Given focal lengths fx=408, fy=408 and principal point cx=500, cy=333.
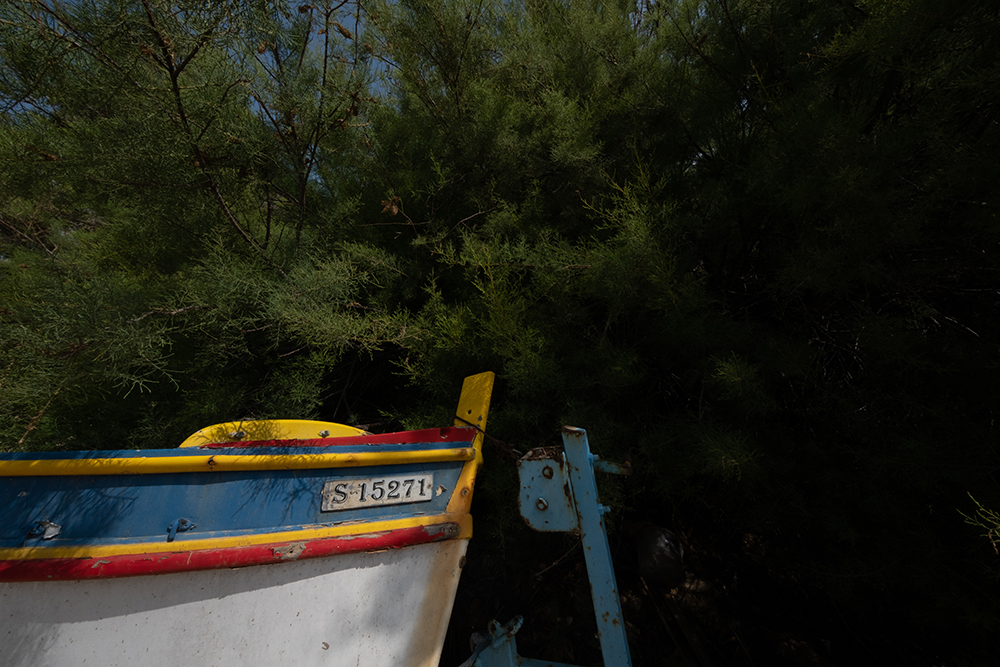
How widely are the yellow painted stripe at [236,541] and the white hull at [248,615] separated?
80 millimetres

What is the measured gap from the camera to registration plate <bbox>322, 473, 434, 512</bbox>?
5.39 feet

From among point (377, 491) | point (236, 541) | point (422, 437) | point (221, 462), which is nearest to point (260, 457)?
point (221, 462)

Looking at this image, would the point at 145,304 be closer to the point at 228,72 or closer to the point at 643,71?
the point at 228,72

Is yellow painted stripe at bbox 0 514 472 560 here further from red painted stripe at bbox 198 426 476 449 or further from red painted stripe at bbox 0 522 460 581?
red painted stripe at bbox 198 426 476 449

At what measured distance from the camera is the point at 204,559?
4.62 ft

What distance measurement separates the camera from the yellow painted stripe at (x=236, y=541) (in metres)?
1.36

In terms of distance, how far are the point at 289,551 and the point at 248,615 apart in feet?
0.83

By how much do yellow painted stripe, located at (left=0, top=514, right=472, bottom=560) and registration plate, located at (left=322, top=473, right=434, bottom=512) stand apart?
0.08 metres

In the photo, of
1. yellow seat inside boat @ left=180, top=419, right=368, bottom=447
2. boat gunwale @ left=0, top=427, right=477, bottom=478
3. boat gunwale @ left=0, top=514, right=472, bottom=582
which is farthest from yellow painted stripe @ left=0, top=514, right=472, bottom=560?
yellow seat inside boat @ left=180, top=419, right=368, bottom=447

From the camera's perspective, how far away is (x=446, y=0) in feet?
8.09

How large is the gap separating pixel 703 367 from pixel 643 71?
201 cm

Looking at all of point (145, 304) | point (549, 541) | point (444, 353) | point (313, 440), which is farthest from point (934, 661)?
point (145, 304)

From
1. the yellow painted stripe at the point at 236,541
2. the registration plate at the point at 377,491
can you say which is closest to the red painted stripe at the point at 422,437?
the registration plate at the point at 377,491

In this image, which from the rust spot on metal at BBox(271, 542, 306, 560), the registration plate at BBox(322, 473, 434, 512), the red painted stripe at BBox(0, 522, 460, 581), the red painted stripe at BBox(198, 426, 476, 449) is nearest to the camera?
the red painted stripe at BBox(0, 522, 460, 581)
